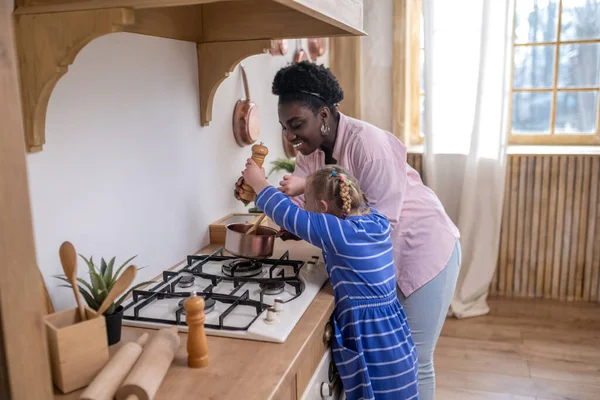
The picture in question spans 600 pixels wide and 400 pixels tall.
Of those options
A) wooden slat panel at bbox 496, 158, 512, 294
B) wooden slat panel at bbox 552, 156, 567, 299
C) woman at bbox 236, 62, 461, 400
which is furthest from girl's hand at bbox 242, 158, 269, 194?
wooden slat panel at bbox 552, 156, 567, 299

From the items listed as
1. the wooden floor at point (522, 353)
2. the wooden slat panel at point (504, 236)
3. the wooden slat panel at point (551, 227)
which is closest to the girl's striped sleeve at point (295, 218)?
the wooden floor at point (522, 353)

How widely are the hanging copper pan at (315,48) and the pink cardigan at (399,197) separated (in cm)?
144

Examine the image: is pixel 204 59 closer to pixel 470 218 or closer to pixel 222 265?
pixel 222 265

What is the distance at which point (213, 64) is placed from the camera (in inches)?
70.3

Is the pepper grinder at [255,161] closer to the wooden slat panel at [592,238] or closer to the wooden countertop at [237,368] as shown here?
the wooden countertop at [237,368]

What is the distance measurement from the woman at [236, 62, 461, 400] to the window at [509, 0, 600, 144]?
6.73 ft

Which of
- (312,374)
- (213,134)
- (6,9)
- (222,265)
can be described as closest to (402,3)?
(213,134)

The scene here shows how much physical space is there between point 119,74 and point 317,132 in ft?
1.91

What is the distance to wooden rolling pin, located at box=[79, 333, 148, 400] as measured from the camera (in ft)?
2.76

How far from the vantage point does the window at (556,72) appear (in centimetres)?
333

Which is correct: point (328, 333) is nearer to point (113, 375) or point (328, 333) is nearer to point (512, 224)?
point (113, 375)

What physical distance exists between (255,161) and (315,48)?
5.89 ft

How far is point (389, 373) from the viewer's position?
1.43 meters

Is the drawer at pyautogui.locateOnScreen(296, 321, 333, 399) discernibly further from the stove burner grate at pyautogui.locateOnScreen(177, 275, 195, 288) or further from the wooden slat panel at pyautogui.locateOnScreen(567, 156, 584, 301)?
the wooden slat panel at pyautogui.locateOnScreen(567, 156, 584, 301)
